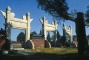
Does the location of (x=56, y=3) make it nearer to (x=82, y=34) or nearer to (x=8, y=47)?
(x=82, y=34)

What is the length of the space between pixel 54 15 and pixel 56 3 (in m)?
1.71

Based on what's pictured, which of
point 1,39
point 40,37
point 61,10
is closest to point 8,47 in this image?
point 1,39

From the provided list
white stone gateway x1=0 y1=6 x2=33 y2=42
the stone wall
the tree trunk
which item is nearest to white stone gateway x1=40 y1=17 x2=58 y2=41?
the stone wall

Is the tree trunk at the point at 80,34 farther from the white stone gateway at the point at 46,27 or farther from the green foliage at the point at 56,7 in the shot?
the white stone gateway at the point at 46,27

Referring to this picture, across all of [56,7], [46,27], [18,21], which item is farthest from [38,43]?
[56,7]

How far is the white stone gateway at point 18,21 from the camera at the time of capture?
2711 cm

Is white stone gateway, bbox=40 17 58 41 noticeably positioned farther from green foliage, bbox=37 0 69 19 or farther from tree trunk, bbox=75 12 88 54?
tree trunk, bbox=75 12 88 54

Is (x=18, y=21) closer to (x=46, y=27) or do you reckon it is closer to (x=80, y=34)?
(x=46, y=27)

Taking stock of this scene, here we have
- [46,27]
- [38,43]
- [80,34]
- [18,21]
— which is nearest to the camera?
[80,34]

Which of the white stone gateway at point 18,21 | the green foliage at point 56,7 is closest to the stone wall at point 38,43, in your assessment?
the white stone gateway at point 18,21

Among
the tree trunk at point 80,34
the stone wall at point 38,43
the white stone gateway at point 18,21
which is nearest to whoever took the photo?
the tree trunk at point 80,34

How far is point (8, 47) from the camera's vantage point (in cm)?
2606

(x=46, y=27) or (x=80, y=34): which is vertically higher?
(x=46, y=27)

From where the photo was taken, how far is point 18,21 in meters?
28.9
